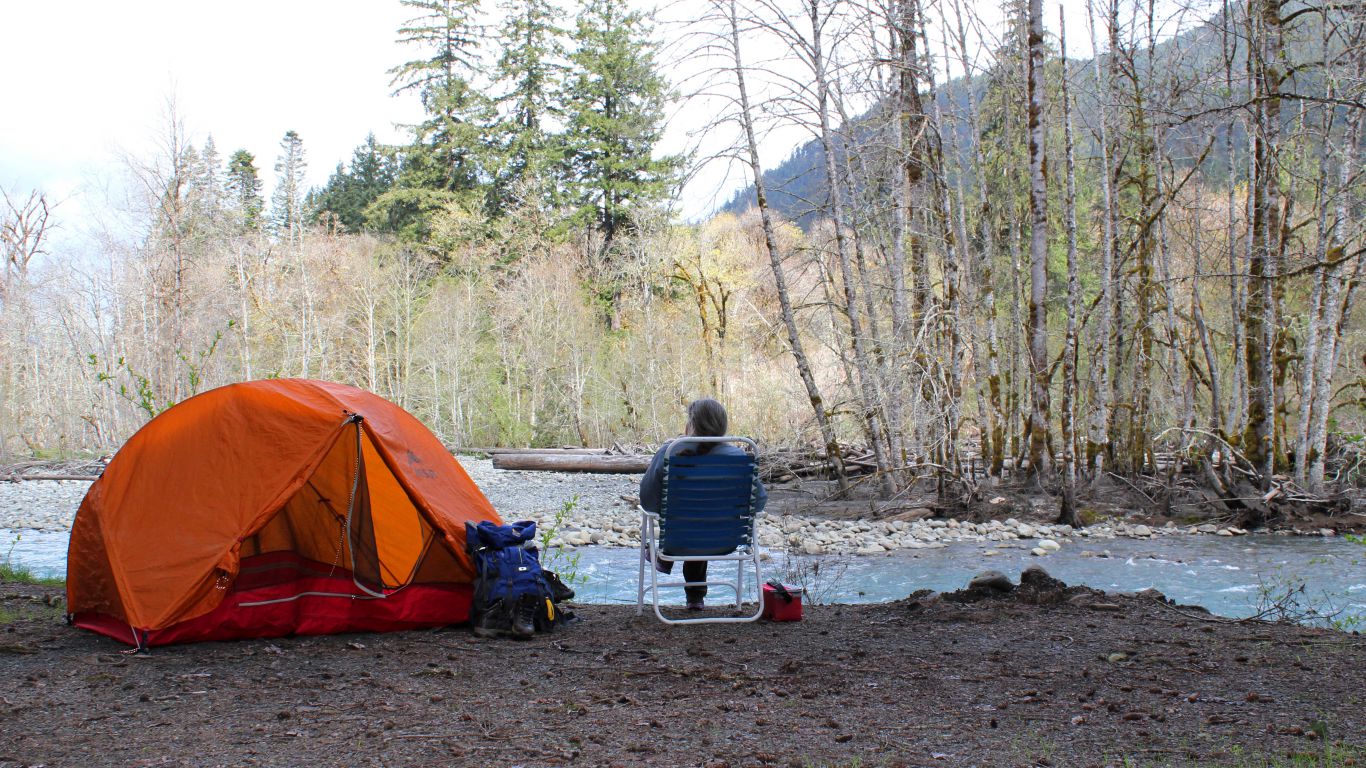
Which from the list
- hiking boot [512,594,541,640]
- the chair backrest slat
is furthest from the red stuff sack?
hiking boot [512,594,541,640]

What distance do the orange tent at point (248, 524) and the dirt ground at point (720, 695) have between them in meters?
0.15

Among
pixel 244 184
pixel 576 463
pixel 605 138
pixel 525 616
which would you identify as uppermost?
pixel 244 184

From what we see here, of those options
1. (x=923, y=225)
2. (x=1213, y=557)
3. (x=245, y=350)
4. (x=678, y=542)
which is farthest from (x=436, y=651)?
(x=245, y=350)

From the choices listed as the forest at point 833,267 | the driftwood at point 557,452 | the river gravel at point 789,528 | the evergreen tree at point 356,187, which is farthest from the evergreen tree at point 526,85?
the river gravel at point 789,528

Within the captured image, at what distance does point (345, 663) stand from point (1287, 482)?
10.9m

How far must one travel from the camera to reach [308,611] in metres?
4.89

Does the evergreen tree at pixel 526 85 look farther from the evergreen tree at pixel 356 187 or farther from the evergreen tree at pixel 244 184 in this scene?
the evergreen tree at pixel 244 184

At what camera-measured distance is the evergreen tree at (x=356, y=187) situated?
38719mm

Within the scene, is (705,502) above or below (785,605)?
above

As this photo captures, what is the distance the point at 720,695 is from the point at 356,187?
40.7m

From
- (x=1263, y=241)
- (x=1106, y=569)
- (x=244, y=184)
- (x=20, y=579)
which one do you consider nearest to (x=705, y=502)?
(x=1106, y=569)

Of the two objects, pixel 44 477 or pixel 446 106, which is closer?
pixel 44 477

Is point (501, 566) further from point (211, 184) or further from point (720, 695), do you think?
point (211, 184)

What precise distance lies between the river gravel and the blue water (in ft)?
1.08
